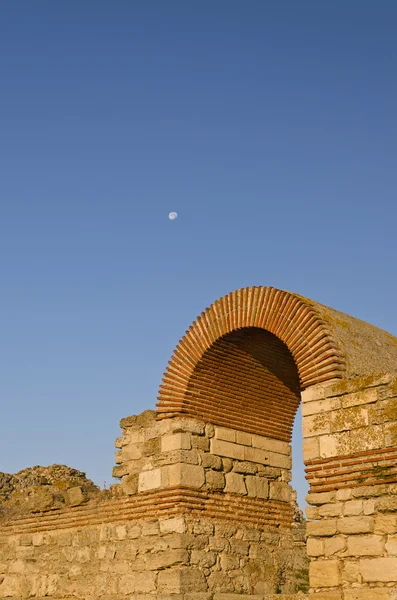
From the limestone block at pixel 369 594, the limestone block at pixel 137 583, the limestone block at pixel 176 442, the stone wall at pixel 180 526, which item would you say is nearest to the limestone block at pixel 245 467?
the stone wall at pixel 180 526

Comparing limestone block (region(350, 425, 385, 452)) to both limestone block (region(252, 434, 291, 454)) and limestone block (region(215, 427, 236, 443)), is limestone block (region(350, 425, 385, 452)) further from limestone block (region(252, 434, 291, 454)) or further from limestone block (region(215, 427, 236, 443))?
limestone block (region(252, 434, 291, 454))

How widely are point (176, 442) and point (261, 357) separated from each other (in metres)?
1.47

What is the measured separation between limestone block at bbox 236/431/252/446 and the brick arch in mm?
80

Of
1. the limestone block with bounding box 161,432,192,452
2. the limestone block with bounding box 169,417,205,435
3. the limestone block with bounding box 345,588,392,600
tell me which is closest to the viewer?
the limestone block with bounding box 345,588,392,600

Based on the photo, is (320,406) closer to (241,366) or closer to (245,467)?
(241,366)

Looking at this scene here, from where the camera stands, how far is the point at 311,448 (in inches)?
283

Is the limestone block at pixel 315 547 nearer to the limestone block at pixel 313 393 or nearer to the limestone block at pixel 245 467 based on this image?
the limestone block at pixel 313 393

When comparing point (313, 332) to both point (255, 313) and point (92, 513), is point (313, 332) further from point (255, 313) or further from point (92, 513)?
point (92, 513)

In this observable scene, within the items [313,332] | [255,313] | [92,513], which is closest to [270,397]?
[255,313]

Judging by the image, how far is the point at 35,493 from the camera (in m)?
10.8

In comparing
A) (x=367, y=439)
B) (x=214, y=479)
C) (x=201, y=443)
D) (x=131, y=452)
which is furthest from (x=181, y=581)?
(x=367, y=439)

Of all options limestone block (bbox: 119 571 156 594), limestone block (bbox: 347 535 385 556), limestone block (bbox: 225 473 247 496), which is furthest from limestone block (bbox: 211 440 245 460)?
limestone block (bbox: 347 535 385 556)

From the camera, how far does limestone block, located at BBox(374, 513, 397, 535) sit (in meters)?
6.36

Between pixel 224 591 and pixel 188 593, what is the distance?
0.60 m
